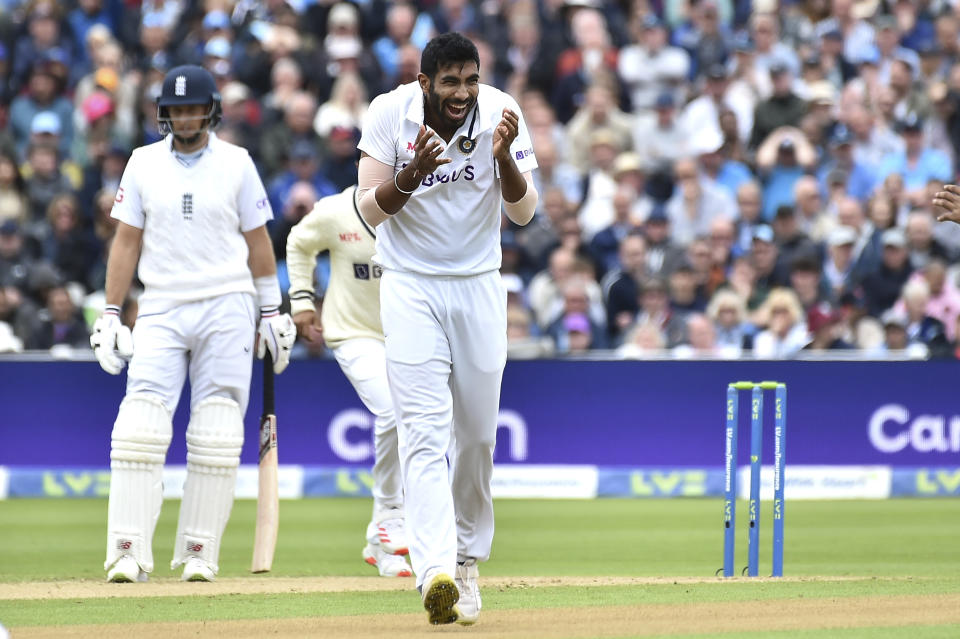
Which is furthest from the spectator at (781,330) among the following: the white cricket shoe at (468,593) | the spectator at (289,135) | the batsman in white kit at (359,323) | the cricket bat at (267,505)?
the white cricket shoe at (468,593)

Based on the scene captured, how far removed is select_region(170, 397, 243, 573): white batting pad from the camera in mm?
9000

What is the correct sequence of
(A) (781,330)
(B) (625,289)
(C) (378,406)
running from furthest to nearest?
(B) (625,289) < (A) (781,330) < (C) (378,406)

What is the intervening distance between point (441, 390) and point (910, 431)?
26.1ft

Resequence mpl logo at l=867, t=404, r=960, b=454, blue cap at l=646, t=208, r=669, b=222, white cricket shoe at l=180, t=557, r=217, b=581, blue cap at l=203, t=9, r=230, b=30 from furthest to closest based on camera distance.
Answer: blue cap at l=203, t=9, r=230, b=30
blue cap at l=646, t=208, r=669, b=222
mpl logo at l=867, t=404, r=960, b=454
white cricket shoe at l=180, t=557, r=217, b=581

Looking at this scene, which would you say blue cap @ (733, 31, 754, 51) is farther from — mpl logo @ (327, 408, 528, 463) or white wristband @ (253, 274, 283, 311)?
white wristband @ (253, 274, 283, 311)

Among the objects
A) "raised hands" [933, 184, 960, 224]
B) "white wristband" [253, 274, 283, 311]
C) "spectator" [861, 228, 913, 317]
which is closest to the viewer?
"raised hands" [933, 184, 960, 224]

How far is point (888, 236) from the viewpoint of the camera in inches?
606

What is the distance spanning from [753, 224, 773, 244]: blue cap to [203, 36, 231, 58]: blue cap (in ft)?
18.0

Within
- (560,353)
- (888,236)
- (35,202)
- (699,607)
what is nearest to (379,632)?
(699,607)

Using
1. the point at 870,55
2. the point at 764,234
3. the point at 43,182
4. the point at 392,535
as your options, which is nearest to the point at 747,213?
the point at 764,234

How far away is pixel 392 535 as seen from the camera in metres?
9.54

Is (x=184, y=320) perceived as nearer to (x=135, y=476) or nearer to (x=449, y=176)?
(x=135, y=476)

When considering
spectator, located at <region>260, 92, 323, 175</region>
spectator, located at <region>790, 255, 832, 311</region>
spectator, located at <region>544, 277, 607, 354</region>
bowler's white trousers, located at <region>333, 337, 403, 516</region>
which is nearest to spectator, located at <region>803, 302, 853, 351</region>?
spectator, located at <region>790, 255, 832, 311</region>

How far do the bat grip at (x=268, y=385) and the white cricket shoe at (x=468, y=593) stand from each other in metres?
2.47
